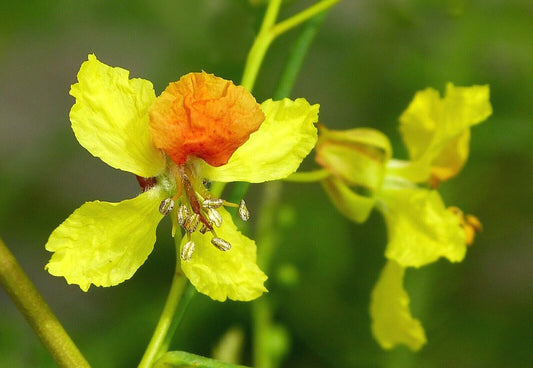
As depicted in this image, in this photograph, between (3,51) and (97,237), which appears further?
(3,51)

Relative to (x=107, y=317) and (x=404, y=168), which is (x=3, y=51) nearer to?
(x=107, y=317)

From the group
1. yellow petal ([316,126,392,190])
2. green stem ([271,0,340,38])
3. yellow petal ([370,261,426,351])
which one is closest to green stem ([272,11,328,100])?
green stem ([271,0,340,38])

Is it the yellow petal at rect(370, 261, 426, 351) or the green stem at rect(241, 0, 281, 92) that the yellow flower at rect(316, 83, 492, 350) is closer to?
the yellow petal at rect(370, 261, 426, 351)

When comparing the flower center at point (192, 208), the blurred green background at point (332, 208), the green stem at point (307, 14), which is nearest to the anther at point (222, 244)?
the flower center at point (192, 208)

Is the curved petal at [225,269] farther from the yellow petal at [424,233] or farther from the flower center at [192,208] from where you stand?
the yellow petal at [424,233]

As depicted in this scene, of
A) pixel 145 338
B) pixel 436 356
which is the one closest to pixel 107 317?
pixel 145 338

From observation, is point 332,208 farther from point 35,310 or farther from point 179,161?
point 35,310

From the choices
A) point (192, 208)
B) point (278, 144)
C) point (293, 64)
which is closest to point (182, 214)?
point (192, 208)
